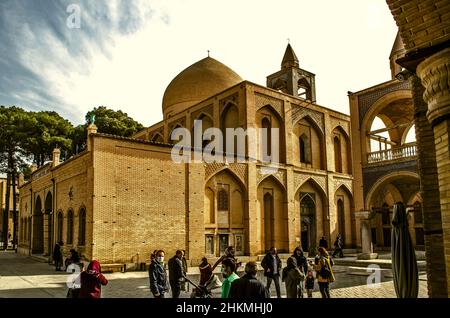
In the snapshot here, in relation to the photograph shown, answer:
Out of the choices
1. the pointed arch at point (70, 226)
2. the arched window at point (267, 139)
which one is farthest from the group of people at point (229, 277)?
the arched window at point (267, 139)

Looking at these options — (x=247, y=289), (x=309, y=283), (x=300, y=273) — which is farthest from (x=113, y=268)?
(x=247, y=289)

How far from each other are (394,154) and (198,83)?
1580cm

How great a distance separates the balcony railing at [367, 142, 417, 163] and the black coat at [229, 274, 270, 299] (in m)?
16.0

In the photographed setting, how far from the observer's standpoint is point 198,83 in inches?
1178

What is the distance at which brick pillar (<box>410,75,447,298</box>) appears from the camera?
226 inches

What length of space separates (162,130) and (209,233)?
13081 mm

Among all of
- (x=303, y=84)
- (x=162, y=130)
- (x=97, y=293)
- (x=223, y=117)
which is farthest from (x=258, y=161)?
(x=97, y=293)

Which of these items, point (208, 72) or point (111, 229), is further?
point (208, 72)

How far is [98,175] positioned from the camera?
54.8ft

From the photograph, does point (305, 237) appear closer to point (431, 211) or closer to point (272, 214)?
point (272, 214)

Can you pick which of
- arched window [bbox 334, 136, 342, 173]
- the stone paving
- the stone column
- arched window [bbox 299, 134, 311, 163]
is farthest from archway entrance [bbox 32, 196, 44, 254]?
arched window [bbox 334, 136, 342, 173]

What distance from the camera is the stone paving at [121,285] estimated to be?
11.4 m

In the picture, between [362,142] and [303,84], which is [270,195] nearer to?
[362,142]

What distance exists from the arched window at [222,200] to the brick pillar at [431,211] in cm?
1586
